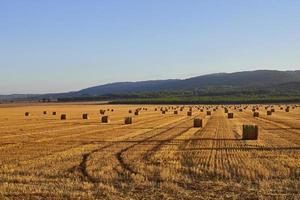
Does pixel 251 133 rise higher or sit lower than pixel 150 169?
higher

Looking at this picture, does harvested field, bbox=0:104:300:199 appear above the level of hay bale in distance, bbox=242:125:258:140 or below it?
below

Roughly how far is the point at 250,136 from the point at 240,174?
10946 millimetres

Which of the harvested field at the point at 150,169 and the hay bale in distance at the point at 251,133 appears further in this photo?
the hay bale in distance at the point at 251,133

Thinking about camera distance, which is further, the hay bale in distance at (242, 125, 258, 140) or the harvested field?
the hay bale in distance at (242, 125, 258, 140)

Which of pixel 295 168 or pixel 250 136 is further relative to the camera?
pixel 250 136

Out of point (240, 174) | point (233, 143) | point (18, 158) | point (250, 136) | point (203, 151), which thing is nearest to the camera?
point (240, 174)

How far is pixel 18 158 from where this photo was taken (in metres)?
19.0

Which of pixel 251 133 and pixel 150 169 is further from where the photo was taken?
pixel 251 133

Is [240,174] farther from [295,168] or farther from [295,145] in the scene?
[295,145]

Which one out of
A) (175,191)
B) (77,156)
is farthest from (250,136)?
(175,191)

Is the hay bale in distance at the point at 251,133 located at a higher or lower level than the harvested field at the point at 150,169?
higher

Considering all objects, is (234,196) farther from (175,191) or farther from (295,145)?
(295,145)

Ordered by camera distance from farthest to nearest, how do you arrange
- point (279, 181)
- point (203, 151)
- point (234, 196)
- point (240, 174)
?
point (203, 151) < point (240, 174) < point (279, 181) < point (234, 196)

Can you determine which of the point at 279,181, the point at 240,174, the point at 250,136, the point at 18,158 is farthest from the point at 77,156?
the point at 250,136
